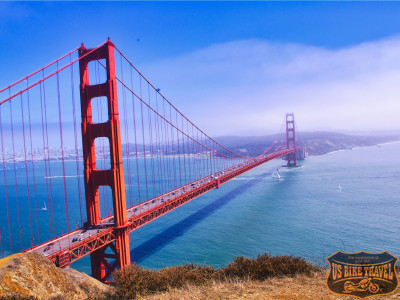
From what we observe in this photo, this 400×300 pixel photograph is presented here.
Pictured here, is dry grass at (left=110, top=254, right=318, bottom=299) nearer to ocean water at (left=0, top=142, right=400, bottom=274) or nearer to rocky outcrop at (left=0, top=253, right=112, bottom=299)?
rocky outcrop at (left=0, top=253, right=112, bottom=299)

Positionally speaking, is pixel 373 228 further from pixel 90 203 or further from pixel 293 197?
pixel 90 203

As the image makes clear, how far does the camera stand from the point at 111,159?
452 inches

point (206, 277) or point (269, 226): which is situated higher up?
point (206, 277)

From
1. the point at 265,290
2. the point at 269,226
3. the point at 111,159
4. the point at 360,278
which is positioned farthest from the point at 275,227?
the point at 265,290

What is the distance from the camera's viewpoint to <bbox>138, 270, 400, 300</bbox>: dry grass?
15.5 feet

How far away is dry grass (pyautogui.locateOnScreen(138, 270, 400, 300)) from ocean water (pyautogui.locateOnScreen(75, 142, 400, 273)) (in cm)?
447

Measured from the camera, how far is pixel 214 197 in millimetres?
32062

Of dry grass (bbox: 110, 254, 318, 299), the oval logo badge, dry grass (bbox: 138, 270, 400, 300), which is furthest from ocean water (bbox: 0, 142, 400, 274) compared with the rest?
dry grass (bbox: 138, 270, 400, 300)

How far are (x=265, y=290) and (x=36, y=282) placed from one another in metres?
4.56

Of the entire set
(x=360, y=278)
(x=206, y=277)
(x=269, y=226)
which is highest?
(x=360, y=278)

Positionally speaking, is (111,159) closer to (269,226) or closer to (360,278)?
(360,278)

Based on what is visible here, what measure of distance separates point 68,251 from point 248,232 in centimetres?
1250

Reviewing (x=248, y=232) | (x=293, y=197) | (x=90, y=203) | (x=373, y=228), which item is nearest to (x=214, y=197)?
(x=293, y=197)

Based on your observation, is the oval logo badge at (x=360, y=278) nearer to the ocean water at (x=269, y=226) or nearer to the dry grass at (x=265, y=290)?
the dry grass at (x=265, y=290)
